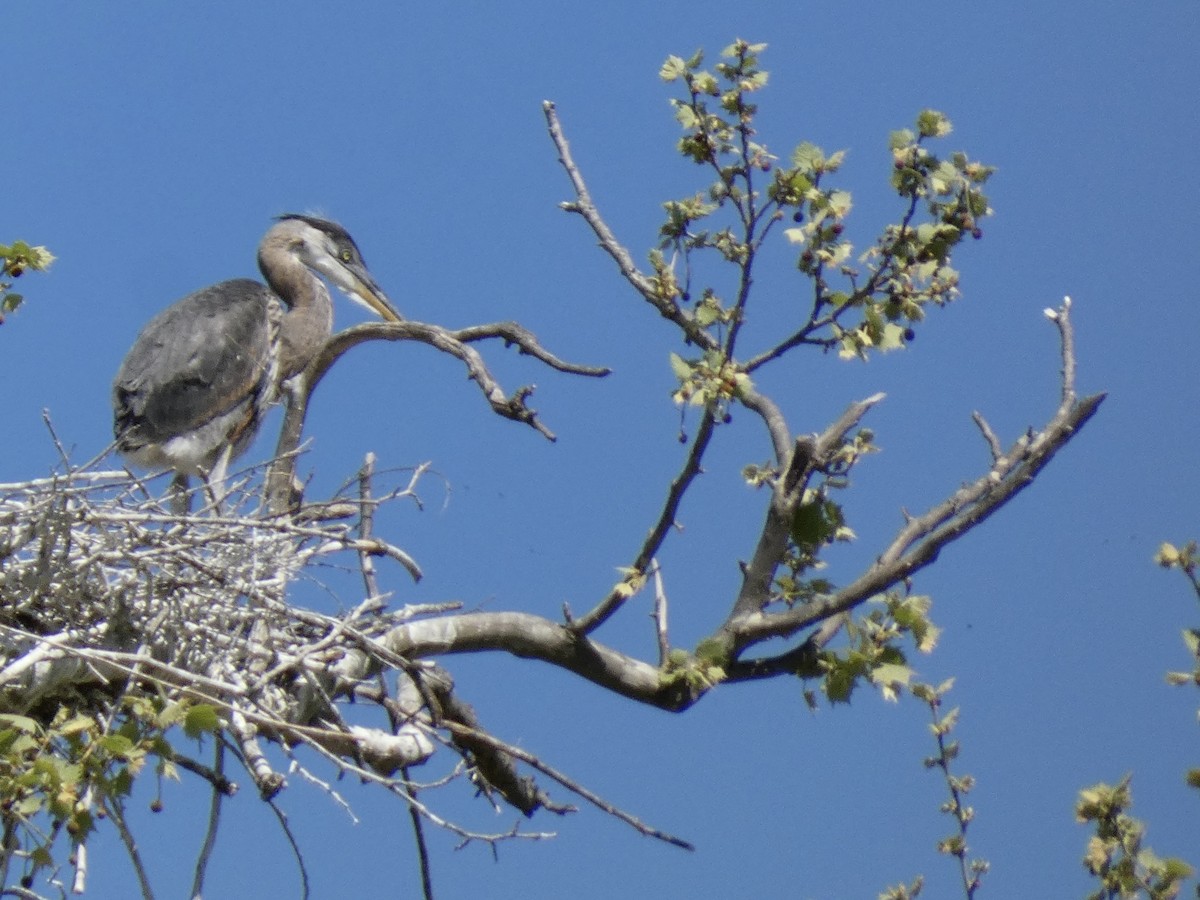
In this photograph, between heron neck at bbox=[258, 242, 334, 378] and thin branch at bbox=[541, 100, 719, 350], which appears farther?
heron neck at bbox=[258, 242, 334, 378]

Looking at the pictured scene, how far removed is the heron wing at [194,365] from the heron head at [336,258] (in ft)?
2.45

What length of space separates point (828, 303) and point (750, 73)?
508 mm

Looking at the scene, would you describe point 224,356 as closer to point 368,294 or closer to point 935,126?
point 368,294

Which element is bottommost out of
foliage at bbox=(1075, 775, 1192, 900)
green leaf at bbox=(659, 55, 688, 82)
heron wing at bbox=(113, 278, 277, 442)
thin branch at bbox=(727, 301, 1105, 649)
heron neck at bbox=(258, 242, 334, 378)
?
foliage at bbox=(1075, 775, 1192, 900)

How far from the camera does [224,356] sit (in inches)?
267

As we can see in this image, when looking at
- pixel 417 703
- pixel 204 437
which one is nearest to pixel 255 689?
pixel 417 703

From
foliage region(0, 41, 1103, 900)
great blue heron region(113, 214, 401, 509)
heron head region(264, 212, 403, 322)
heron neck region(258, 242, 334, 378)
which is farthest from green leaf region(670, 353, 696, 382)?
heron head region(264, 212, 403, 322)

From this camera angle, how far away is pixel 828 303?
356 centimetres

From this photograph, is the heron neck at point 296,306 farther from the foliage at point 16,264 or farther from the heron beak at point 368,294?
the foliage at point 16,264

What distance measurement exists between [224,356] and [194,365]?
0.60 feet

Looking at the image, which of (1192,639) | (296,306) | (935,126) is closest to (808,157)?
(935,126)

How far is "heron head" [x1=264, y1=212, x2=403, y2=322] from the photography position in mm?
7910

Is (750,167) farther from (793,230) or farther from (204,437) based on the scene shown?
(204,437)

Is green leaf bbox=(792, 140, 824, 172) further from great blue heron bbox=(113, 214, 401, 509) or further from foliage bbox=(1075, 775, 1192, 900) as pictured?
great blue heron bbox=(113, 214, 401, 509)
